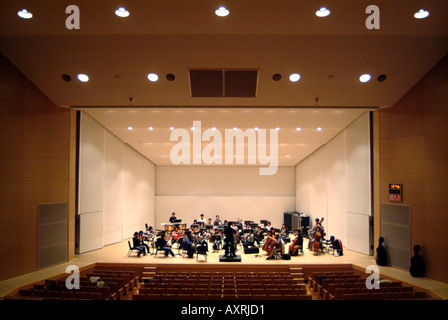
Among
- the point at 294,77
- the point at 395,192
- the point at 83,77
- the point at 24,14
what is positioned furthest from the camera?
the point at 395,192

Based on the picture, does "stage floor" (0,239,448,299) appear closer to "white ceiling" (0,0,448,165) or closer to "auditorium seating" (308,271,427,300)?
"auditorium seating" (308,271,427,300)

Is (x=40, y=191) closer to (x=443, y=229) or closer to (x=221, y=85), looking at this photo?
(x=221, y=85)

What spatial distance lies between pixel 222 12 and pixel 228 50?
1417 millimetres

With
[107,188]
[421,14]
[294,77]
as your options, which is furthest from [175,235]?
[421,14]

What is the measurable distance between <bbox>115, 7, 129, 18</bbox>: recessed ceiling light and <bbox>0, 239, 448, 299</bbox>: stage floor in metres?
7.34

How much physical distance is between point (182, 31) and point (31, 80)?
5.39 metres

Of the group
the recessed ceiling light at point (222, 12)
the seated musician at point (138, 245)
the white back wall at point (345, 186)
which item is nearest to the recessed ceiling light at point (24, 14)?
the recessed ceiling light at point (222, 12)

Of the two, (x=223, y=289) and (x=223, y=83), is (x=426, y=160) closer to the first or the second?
(x=223, y=83)

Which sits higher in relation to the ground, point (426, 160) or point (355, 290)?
point (426, 160)

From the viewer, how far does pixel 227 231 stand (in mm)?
11156

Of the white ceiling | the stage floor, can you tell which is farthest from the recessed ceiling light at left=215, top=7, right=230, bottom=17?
the stage floor

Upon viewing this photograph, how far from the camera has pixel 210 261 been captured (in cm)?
1122
